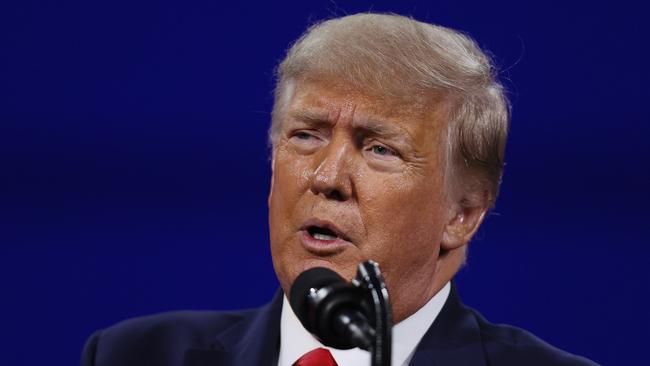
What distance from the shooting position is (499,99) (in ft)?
6.77

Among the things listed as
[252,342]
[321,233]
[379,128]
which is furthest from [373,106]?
[252,342]

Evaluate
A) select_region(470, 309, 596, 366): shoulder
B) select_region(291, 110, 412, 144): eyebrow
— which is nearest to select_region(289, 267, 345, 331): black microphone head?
select_region(291, 110, 412, 144): eyebrow

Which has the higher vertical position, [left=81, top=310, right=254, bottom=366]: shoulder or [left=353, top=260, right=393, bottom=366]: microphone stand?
[left=353, top=260, right=393, bottom=366]: microphone stand

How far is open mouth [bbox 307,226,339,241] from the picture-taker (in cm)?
183

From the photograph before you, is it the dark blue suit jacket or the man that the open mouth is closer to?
the man

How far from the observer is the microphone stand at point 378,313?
46.0 inches

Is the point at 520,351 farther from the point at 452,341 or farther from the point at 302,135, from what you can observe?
the point at 302,135

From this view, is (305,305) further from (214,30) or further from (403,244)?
(214,30)

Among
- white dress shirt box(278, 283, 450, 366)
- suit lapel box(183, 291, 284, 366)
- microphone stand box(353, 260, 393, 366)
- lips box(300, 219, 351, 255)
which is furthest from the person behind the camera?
suit lapel box(183, 291, 284, 366)

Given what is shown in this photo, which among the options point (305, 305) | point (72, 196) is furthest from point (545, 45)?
point (305, 305)

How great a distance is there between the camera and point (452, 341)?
6.58 ft

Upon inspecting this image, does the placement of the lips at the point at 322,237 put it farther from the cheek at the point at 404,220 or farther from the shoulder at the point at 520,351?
the shoulder at the point at 520,351

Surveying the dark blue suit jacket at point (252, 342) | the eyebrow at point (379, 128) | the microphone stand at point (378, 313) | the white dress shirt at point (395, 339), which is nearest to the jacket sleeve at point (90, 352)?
the dark blue suit jacket at point (252, 342)

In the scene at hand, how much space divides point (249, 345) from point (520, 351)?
525 mm
